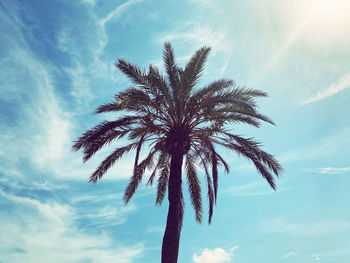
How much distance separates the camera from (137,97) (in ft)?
41.7

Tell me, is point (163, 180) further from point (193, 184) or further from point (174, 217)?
point (174, 217)

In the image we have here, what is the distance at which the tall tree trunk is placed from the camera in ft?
39.4

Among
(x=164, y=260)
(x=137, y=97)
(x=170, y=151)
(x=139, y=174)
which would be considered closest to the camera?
(x=164, y=260)

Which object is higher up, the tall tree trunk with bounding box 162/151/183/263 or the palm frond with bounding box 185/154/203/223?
the palm frond with bounding box 185/154/203/223

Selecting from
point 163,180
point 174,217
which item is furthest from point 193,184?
point 174,217

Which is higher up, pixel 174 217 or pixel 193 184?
pixel 193 184

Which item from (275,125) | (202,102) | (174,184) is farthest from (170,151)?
(275,125)

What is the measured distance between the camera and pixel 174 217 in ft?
41.5

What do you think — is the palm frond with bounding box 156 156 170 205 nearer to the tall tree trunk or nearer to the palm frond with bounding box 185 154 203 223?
the palm frond with bounding box 185 154 203 223

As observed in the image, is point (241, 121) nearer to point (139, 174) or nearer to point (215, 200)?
point (215, 200)

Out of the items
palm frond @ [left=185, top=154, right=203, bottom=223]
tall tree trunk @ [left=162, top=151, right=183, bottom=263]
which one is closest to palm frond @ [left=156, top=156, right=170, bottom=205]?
palm frond @ [left=185, top=154, right=203, bottom=223]

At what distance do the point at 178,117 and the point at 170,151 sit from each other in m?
1.49

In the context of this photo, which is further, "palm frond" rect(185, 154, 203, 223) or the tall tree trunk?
"palm frond" rect(185, 154, 203, 223)

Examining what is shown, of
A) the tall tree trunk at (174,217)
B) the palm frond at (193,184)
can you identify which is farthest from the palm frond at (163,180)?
the tall tree trunk at (174,217)
